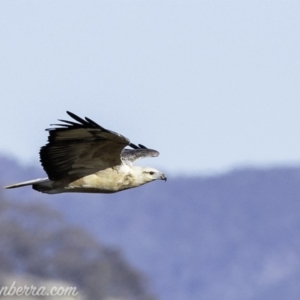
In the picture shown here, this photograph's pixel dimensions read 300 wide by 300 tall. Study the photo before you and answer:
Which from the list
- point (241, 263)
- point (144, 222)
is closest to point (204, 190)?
point (144, 222)

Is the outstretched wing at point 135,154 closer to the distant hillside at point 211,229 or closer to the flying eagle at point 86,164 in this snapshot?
the flying eagle at point 86,164

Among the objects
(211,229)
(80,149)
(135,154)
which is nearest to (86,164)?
(80,149)

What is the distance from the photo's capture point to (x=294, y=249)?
158625mm

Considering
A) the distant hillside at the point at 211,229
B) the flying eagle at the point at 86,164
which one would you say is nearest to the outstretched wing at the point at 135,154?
the flying eagle at the point at 86,164

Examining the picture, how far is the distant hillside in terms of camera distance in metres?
144

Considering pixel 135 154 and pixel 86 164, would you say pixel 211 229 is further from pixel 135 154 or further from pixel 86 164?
pixel 86 164

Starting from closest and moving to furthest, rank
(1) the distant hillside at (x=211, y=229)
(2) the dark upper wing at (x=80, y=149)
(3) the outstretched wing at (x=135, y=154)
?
1. (2) the dark upper wing at (x=80, y=149)
2. (3) the outstretched wing at (x=135, y=154)
3. (1) the distant hillside at (x=211, y=229)

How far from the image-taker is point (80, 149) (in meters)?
14.9

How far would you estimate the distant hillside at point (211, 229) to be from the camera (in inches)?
5655

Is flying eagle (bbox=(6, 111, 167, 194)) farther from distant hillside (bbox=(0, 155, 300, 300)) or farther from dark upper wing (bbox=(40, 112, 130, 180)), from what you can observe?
distant hillside (bbox=(0, 155, 300, 300))

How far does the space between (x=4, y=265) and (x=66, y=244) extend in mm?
2769

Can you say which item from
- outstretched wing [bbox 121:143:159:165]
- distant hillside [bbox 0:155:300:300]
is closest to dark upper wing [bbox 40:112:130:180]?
outstretched wing [bbox 121:143:159:165]

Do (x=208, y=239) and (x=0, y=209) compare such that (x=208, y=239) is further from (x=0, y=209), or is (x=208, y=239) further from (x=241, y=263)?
(x=0, y=209)

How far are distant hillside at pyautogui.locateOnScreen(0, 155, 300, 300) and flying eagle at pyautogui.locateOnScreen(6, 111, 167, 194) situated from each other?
11199 centimetres
